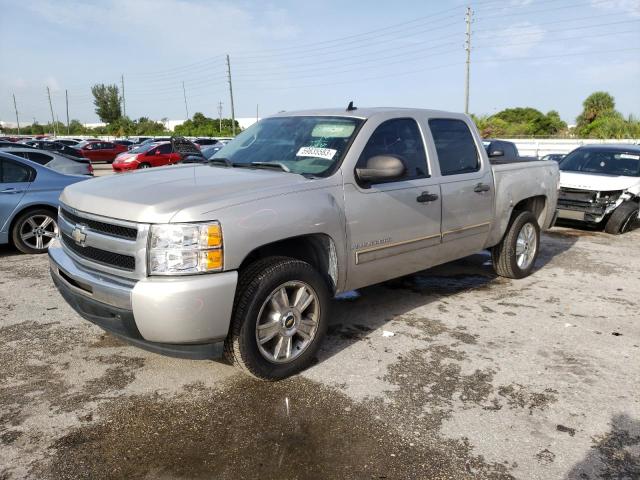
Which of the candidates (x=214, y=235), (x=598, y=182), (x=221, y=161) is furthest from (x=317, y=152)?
(x=598, y=182)

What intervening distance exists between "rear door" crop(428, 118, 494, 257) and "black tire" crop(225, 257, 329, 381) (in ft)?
5.84

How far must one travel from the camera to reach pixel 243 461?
2.80 meters

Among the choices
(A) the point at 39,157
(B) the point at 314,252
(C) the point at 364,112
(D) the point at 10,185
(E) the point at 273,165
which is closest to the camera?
(B) the point at 314,252

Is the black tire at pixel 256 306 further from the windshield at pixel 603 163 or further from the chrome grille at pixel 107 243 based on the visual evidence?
the windshield at pixel 603 163

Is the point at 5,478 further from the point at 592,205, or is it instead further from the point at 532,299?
the point at 592,205

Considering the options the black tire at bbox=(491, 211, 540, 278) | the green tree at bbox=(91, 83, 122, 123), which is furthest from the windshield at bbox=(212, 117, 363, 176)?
the green tree at bbox=(91, 83, 122, 123)

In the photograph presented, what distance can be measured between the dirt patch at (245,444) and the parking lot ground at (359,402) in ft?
0.03

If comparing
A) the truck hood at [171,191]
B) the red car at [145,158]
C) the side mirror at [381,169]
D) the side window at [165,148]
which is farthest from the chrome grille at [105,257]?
the side window at [165,148]

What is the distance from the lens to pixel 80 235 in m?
3.54

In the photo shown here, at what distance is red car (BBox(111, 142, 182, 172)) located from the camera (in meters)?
24.1

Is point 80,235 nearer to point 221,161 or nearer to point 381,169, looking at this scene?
point 221,161

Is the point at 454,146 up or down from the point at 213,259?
up

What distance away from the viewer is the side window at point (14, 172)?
288 inches

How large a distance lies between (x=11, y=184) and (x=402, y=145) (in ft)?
18.0
